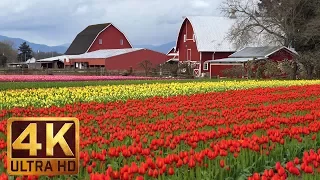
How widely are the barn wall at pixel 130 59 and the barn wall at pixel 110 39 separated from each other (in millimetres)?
17951

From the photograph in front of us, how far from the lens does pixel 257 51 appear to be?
59000 mm

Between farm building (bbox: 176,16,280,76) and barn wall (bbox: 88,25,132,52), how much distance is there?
20.9 meters

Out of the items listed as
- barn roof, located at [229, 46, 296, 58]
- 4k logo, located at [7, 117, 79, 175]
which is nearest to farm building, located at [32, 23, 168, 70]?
barn roof, located at [229, 46, 296, 58]

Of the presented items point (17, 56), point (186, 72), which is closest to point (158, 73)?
point (186, 72)

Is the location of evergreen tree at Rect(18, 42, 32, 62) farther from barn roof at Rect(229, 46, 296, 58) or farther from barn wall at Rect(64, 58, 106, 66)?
barn roof at Rect(229, 46, 296, 58)

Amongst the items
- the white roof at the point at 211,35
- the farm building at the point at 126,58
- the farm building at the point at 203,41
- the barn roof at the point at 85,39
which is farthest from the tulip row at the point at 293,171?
the barn roof at the point at 85,39

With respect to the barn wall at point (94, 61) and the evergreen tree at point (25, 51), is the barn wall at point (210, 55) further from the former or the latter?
the evergreen tree at point (25, 51)

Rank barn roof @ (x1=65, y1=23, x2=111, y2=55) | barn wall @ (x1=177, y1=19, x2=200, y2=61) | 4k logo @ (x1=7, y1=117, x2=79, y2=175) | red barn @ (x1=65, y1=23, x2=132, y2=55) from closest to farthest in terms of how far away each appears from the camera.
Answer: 4k logo @ (x1=7, y1=117, x2=79, y2=175) → barn wall @ (x1=177, y1=19, x2=200, y2=61) → red barn @ (x1=65, y1=23, x2=132, y2=55) → barn roof @ (x1=65, y1=23, x2=111, y2=55)

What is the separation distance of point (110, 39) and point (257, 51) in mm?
36853

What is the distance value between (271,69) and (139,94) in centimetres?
2805

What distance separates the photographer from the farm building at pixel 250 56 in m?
54.8

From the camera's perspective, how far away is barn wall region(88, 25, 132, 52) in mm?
87562

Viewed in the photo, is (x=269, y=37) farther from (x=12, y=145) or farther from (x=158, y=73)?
(x=12, y=145)

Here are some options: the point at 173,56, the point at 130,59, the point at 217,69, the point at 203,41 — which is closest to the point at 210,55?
the point at 203,41
